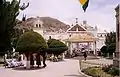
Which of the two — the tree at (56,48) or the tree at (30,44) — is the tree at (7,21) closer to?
the tree at (56,48)

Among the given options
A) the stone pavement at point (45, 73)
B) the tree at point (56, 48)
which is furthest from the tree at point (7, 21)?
the stone pavement at point (45, 73)

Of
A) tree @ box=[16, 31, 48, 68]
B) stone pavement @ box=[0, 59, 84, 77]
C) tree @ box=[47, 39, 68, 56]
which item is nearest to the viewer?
stone pavement @ box=[0, 59, 84, 77]

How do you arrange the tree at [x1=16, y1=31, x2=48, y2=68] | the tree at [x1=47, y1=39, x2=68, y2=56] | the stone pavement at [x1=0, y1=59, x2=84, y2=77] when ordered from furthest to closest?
the tree at [x1=47, y1=39, x2=68, y2=56] → the tree at [x1=16, y1=31, x2=48, y2=68] → the stone pavement at [x1=0, y1=59, x2=84, y2=77]

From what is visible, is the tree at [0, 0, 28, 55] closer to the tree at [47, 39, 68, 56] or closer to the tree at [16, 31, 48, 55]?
the tree at [47, 39, 68, 56]

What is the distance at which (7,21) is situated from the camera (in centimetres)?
5319

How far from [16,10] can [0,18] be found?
3119 mm

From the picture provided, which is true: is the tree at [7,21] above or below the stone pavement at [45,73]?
above

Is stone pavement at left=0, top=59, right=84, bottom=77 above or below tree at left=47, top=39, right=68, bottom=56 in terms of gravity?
below

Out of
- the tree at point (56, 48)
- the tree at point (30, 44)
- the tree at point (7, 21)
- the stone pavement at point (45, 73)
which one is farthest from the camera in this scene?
the tree at point (56, 48)

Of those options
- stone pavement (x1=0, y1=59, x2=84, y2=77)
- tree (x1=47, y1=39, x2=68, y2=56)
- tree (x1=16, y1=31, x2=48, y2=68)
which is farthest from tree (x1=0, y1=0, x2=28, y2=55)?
stone pavement (x1=0, y1=59, x2=84, y2=77)

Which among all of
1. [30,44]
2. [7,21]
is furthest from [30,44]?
[7,21]

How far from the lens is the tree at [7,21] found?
2073 inches

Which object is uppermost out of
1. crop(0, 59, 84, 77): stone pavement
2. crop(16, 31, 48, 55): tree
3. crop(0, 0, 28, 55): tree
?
crop(0, 0, 28, 55): tree

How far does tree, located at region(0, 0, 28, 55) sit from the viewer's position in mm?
52656
